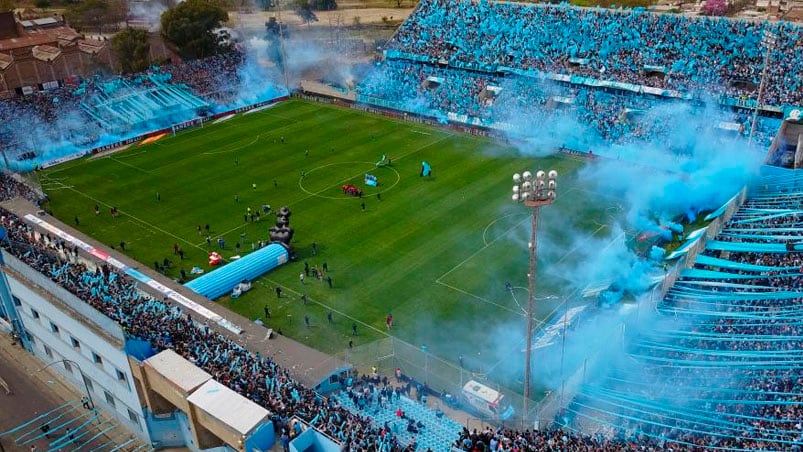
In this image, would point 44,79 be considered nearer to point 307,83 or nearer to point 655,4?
point 307,83

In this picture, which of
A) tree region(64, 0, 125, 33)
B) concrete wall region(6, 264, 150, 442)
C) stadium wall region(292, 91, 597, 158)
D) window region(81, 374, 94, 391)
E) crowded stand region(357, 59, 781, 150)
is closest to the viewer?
concrete wall region(6, 264, 150, 442)

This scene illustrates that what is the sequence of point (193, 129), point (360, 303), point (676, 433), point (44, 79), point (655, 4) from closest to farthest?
1. point (676, 433)
2. point (360, 303)
3. point (193, 129)
4. point (44, 79)
5. point (655, 4)

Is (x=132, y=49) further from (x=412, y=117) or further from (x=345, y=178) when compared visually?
(x=345, y=178)

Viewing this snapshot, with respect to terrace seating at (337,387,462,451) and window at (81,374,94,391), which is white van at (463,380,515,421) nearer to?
terrace seating at (337,387,462,451)

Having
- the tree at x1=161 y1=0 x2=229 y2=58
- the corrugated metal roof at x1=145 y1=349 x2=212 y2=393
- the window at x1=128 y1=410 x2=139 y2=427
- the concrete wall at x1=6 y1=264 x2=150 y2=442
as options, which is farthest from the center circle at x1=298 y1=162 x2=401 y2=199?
the tree at x1=161 y1=0 x2=229 y2=58

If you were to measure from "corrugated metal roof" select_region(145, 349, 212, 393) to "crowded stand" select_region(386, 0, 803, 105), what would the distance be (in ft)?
164

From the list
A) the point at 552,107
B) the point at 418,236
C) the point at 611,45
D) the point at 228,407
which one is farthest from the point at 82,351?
the point at 611,45

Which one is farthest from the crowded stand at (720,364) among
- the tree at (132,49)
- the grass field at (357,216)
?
the tree at (132,49)

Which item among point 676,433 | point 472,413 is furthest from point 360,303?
point 676,433

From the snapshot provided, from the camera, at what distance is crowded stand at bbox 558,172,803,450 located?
2339cm

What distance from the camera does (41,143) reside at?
59281mm

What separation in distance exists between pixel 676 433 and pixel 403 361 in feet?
36.6

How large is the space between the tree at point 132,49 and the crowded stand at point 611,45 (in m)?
28.1

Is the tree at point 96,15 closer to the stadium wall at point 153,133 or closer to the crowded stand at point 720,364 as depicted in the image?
the stadium wall at point 153,133
